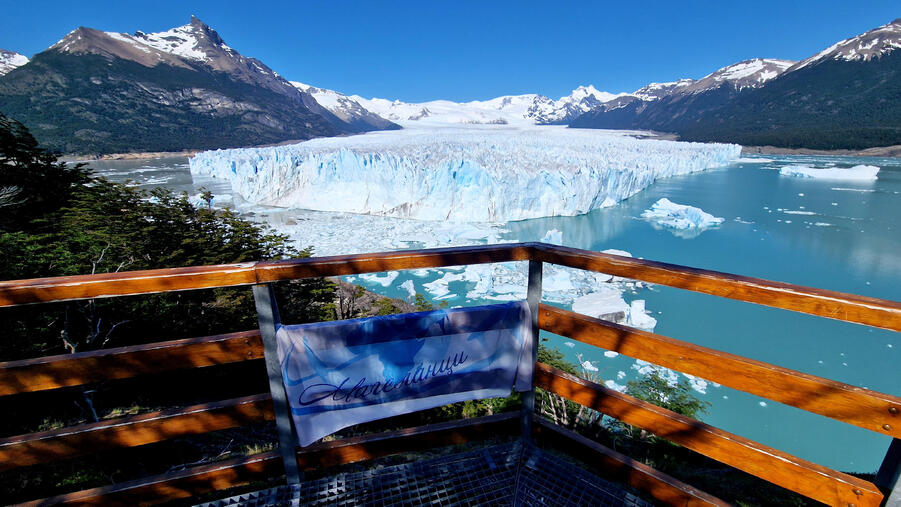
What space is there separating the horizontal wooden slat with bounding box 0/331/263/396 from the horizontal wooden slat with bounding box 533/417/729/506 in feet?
4.41

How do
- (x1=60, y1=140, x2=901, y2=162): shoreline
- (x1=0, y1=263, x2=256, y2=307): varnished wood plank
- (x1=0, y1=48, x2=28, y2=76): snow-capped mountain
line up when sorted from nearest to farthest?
(x1=0, y1=263, x2=256, y2=307): varnished wood plank
(x1=60, y1=140, x2=901, y2=162): shoreline
(x1=0, y1=48, x2=28, y2=76): snow-capped mountain

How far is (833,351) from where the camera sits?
7.58 meters

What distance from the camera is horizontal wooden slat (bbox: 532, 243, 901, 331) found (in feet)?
3.46

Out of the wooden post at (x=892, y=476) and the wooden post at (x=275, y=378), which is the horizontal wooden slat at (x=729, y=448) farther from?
the wooden post at (x=275, y=378)

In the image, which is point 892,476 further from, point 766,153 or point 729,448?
point 766,153

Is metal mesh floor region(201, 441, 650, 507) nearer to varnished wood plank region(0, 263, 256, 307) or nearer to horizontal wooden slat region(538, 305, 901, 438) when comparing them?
horizontal wooden slat region(538, 305, 901, 438)

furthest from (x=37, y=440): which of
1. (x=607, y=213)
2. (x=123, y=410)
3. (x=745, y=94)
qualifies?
(x=745, y=94)

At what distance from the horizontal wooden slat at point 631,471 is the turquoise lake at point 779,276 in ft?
18.2

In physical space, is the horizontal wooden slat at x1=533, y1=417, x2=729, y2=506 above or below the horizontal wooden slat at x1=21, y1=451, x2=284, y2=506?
below

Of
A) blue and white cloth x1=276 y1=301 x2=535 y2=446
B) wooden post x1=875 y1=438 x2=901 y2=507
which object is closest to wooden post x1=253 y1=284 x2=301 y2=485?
blue and white cloth x1=276 y1=301 x2=535 y2=446

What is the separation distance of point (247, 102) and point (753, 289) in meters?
123

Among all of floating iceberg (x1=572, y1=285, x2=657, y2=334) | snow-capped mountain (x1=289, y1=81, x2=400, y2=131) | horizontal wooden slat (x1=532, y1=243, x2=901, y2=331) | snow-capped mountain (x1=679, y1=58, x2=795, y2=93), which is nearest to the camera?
horizontal wooden slat (x1=532, y1=243, x2=901, y2=331)

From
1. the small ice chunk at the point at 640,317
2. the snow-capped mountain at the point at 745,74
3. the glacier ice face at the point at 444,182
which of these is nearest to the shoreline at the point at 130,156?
the glacier ice face at the point at 444,182

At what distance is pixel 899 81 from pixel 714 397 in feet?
378
